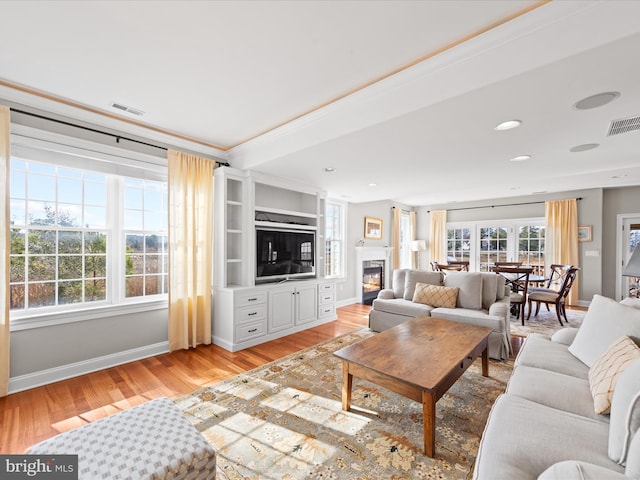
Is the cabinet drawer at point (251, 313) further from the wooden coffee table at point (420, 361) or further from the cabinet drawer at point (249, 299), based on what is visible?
the wooden coffee table at point (420, 361)

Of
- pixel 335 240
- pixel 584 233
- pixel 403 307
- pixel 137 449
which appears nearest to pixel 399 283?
pixel 403 307

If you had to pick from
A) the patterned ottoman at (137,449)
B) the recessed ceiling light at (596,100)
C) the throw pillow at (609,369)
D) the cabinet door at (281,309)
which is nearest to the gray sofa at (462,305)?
the cabinet door at (281,309)

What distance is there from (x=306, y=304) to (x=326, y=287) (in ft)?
1.67

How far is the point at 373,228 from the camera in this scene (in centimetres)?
643

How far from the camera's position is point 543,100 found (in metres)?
2.00

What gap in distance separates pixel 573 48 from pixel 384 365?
2161mm

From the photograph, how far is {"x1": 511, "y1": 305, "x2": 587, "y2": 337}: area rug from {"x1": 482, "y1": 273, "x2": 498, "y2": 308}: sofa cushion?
0.78 m

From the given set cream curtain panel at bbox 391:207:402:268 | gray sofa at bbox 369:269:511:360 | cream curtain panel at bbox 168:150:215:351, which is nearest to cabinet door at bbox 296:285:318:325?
gray sofa at bbox 369:269:511:360

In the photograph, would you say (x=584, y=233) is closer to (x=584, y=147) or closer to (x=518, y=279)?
(x=518, y=279)

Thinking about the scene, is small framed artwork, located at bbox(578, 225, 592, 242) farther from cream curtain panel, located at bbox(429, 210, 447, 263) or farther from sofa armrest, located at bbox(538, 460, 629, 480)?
sofa armrest, located at bbox(538, 460, 629, 480)

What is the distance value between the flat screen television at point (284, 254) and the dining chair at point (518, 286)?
307 cm

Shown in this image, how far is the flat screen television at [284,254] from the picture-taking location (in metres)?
3.86

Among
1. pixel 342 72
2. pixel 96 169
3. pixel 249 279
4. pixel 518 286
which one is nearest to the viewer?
pixel 342 72

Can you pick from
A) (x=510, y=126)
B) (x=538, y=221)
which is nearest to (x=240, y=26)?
(x=510, y=126)
